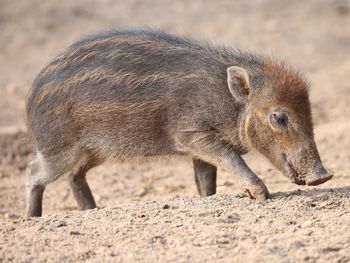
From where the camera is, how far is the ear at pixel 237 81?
7.56m

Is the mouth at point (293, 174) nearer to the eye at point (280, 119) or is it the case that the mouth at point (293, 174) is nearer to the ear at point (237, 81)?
the eye at point (280, 119)

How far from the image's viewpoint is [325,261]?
5.67 m

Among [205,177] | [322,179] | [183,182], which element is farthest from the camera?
[183,182]

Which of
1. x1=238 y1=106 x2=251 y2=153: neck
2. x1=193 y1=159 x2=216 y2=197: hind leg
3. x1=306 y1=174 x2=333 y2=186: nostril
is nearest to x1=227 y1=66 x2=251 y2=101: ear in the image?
x1=238 y1=106 x2=251 y2=153: neck

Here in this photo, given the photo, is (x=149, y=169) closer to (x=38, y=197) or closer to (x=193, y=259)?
(x=38, y=197)

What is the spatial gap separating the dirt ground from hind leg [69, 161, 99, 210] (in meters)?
0.30

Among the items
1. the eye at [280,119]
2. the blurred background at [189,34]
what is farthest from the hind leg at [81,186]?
the eye at [280,119]

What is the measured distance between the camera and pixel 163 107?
25.8ft

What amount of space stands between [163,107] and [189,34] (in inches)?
235

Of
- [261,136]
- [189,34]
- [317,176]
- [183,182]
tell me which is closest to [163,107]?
[261,136]

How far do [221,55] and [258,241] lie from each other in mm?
2463

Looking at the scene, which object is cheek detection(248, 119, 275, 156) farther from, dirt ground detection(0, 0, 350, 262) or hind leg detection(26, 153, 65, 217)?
hind leg detection(26, 153, 65, 217)

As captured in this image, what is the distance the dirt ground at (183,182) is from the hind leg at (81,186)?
0.98 feet

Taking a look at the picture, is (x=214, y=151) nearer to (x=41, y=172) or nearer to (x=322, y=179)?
(x=322, y=179)
